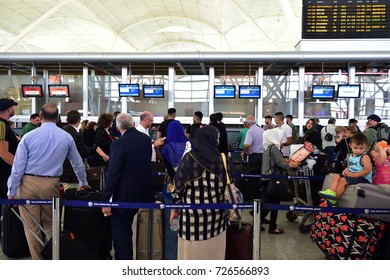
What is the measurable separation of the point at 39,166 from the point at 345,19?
10.5m

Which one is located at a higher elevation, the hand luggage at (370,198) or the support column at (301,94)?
the support column at (301,94)

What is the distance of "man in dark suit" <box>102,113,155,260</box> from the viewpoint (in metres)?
3.56

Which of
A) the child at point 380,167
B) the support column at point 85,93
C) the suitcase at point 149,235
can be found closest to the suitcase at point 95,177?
the suitcase at point 149,235

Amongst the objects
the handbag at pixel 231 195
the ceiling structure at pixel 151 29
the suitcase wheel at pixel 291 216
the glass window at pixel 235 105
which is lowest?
the suitcase wheel at pixel 291 216

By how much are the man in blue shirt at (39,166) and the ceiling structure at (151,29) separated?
8882 millimetres

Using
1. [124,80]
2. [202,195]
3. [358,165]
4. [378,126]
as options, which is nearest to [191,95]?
[124,80]

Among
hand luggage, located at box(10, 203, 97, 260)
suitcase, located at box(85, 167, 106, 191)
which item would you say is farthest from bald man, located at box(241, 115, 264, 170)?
hand luggage, located at box(10, 203, 97, 260)

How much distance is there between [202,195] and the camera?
10.5ft

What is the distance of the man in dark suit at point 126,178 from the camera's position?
356 centimetres

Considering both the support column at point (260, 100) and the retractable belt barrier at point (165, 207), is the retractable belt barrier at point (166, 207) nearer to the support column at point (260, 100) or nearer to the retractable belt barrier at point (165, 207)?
the retractable belt barrier at point (165, 207)

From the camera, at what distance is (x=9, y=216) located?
4.45 meters

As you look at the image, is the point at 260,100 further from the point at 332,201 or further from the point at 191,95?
the point at 332,201

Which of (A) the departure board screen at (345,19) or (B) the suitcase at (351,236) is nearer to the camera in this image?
(B) the suitcase at (351,236)

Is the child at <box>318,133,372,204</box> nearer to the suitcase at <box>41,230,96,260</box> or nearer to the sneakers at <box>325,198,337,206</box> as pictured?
the sneakers at <box>325,198,337,206</box>
